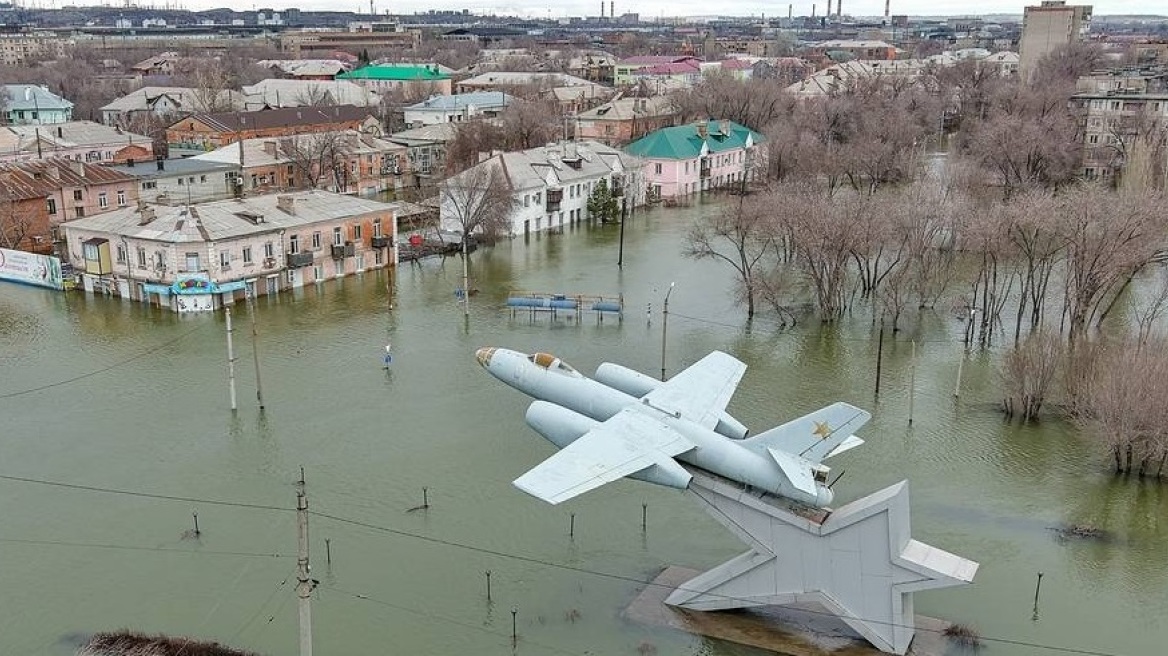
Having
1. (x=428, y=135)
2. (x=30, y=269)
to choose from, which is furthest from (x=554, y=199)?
(x=30, y=269)

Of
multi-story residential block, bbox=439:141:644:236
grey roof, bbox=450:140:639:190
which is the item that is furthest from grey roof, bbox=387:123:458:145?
multi-story residential block, bbox=439:141:644:236

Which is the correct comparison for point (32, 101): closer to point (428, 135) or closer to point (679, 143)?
point (428, 135)

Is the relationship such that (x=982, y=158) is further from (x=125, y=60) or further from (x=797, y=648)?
(x=125, y=60)

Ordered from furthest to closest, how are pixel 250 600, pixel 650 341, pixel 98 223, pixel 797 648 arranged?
pixel 98 223 → pixel 650 341 → pixel 250 600 → pixel 797 648

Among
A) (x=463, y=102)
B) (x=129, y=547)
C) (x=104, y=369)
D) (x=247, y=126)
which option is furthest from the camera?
(x=463, y=102)

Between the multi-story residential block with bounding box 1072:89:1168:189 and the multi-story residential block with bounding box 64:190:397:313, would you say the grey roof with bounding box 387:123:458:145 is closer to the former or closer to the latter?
the multi-story residential block with bounding box 64:190:397:313

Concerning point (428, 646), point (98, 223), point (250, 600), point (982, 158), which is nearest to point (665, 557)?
point (428, 646)

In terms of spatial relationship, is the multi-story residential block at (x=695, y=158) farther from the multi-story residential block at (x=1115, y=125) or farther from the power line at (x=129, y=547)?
the power line at (x=129, y=547)
